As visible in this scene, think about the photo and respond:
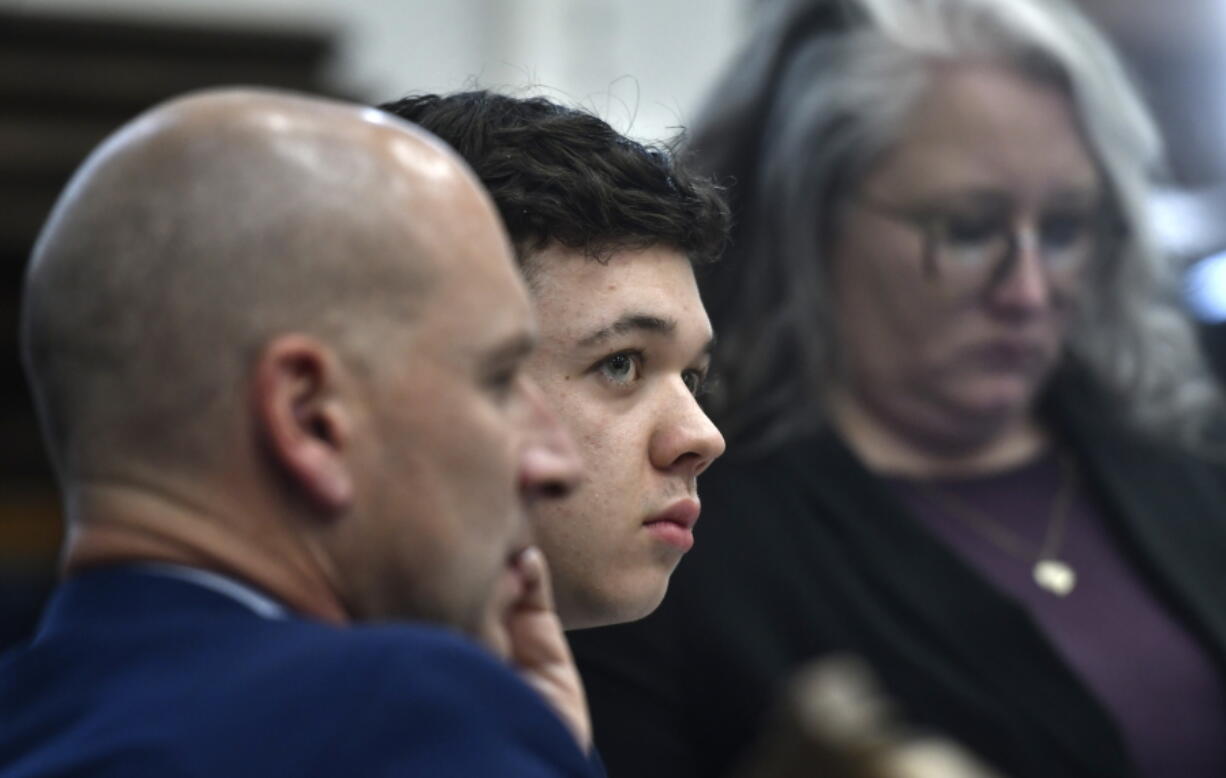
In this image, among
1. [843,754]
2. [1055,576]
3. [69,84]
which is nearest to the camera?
[843,754]

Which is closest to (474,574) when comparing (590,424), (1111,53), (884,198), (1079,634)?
(590,424)

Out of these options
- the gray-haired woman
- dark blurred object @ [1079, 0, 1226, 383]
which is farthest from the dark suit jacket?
dark blurred object @ [1079, 0, 1226, 383]

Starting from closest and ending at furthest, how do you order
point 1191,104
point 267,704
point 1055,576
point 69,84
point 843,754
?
point 267,704, point 843,754, point 1055,576, point 1191,104, point 69,84

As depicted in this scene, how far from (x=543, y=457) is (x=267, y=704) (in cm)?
26

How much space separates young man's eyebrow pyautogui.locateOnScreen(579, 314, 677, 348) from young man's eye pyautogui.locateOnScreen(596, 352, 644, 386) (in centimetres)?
2

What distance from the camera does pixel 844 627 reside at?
2.13 meters

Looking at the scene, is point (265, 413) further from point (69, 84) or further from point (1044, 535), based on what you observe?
point (69, 84)

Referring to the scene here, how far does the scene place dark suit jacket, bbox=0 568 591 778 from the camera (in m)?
0.86

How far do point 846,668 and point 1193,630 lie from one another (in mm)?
478

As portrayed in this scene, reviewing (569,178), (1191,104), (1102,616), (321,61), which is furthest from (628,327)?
(321,61)

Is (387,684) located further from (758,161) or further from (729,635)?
(758,161)

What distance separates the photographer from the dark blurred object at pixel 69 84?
4.24 metres

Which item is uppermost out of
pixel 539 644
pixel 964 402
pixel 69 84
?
pixel 539 644

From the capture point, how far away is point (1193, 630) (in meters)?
2.22
